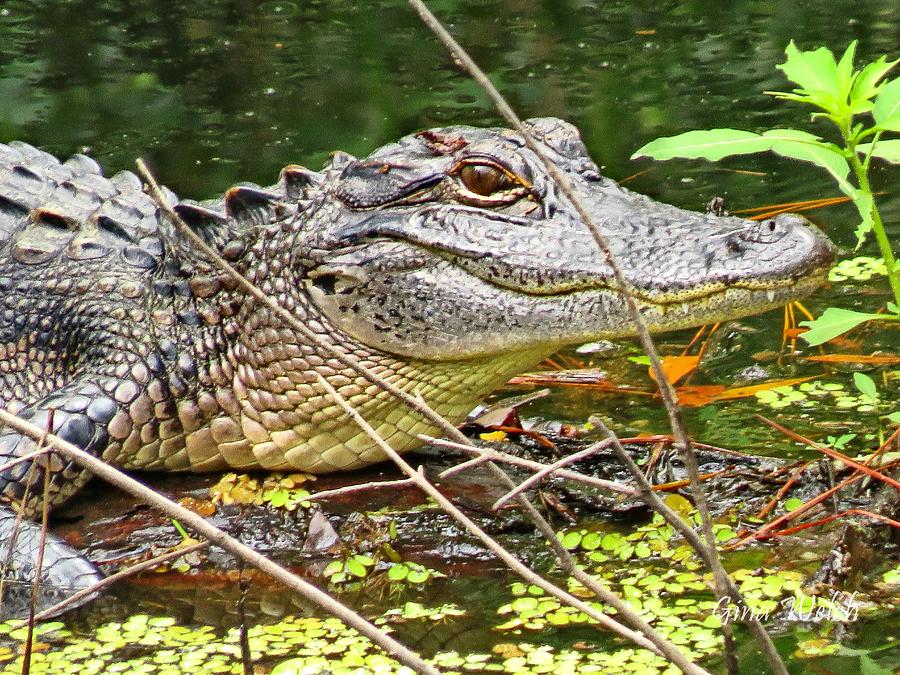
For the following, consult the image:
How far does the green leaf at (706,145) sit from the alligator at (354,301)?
0.72 m

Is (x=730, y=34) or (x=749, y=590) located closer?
(x=749, y=590)

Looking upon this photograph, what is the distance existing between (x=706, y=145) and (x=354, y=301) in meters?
1.51

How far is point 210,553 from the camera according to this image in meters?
4.02

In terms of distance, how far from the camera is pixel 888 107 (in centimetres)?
305

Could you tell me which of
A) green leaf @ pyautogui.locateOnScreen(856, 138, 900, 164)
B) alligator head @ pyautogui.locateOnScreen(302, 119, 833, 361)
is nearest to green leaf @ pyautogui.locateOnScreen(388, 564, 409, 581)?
alligator head @ pyautogui.locateOnScreen(302, 119, 833, 361)

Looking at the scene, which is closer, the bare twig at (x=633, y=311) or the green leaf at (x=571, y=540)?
the bare twig at (x=633, y=311)

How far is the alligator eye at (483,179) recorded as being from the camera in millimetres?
4109

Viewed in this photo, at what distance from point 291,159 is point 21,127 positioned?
1.91 meters

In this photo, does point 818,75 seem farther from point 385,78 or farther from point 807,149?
point 385,78

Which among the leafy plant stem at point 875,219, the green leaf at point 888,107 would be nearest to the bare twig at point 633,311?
the leafy plant stem at point 875,219

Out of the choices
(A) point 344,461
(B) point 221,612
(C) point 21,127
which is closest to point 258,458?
(A) point 344,461

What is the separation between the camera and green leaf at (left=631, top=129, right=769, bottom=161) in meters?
2.88

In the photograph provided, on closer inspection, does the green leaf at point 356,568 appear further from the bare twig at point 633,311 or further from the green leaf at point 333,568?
the bare twig at point 633,311

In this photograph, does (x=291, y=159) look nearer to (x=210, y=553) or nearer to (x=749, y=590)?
(x=210, y=553)
